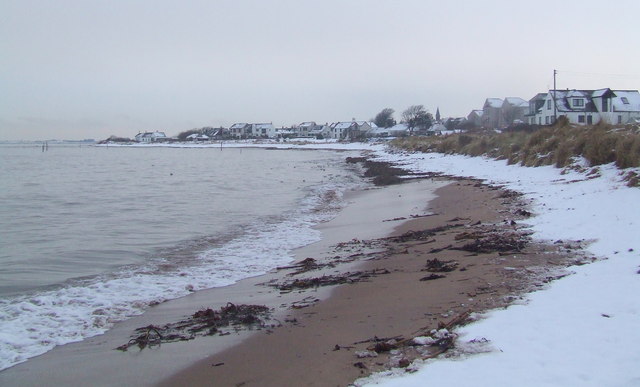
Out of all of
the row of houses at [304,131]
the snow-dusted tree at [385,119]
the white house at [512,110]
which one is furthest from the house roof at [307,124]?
the white house at [512,110]

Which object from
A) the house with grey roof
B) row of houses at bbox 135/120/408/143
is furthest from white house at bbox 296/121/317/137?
the house with grey roof

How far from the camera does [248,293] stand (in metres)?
7.83

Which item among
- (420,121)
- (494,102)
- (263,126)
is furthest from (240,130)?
(494,102)

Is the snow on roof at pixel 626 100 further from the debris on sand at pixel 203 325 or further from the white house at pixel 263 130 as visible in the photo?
the white house at pixel 263 130

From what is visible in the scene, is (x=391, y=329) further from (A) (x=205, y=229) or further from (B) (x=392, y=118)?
(B) (x=392, y=118)

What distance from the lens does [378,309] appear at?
20.4 feet

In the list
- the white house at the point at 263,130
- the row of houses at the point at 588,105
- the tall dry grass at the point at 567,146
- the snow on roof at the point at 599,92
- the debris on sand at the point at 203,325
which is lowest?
the debris on sand at the point at 203,325

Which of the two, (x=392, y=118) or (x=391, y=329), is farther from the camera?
(x=392, y=118)

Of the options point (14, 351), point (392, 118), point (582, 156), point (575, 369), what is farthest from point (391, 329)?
point (392, 118)

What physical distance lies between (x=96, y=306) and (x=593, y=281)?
6461 mm

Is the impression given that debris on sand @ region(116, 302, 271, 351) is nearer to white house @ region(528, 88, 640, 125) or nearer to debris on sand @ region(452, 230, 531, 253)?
debris on sand @ region(452, 230, 531, 253)

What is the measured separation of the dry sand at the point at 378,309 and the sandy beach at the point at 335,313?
0.04ft

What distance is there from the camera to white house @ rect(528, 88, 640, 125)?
5728cm

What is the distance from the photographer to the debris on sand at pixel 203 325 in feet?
19.1
